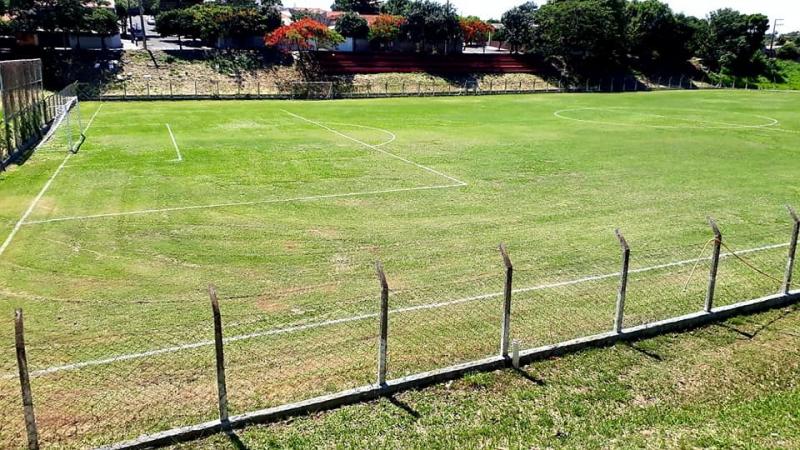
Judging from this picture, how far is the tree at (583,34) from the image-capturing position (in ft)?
251

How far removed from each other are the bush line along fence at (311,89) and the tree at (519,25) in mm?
9556

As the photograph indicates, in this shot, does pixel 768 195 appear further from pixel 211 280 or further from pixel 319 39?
pixel 319 39

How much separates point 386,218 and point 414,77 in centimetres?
5616

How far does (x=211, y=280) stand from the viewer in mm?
13062

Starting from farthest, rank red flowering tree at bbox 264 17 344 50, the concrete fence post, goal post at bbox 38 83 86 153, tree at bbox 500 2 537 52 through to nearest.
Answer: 1. tree at bbox 500 2 537 52
2. red flowering tree at bbox 264 17 344 50
3. goal post at bbox 38 83 86 153
4. the concrete fence post

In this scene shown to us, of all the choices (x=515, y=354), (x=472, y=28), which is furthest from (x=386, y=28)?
(x=515, y=354)

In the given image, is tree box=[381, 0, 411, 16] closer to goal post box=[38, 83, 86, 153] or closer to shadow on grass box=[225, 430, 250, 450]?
goal post box=[38, 83, 86, 153]

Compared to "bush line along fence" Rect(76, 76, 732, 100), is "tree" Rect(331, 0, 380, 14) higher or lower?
higher

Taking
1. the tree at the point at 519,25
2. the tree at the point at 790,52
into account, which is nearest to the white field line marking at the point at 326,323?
the tree at the point at 519,25

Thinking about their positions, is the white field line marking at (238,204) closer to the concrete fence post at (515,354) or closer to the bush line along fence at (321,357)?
the bush line along fence at (321,357)

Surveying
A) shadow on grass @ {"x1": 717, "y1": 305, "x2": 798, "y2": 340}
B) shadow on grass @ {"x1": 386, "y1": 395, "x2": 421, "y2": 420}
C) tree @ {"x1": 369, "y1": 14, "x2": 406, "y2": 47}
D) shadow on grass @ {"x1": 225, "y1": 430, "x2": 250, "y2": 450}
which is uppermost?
tree @ {"x1": 369, "y1": 14, "x2": 406, "y2": 47}

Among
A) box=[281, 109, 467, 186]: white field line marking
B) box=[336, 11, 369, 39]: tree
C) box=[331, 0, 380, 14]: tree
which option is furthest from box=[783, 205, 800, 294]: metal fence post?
box=[331, 0, 380, 14]: tree

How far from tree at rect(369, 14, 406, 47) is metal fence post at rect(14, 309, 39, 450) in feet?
249

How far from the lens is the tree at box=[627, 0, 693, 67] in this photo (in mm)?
85750
